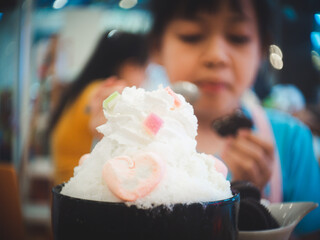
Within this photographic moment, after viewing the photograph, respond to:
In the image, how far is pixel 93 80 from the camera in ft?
5.15

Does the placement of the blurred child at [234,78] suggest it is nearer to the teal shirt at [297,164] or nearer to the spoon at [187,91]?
the teal shirt at [297,164]

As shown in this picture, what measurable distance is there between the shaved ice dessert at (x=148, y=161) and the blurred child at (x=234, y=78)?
0.84 metres

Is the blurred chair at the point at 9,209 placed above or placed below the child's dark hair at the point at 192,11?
below

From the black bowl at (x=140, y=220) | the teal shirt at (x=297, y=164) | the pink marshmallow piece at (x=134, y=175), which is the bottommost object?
the teal shirt at (x=297, y=164)

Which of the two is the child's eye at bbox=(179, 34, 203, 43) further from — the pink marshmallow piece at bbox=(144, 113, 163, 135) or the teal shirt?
the pink marshmallow piece at bbox=(144, 113, 163, 135)

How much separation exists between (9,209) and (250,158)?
0.87 m

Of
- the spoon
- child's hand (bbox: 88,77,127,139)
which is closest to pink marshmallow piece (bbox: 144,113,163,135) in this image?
the spoon

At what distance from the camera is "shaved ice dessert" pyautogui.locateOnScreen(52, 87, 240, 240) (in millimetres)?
354

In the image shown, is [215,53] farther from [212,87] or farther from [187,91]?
[187,91]

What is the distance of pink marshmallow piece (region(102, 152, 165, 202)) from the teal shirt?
1.27m

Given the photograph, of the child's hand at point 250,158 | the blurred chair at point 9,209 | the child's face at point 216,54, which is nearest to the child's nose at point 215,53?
the child's face at point 216,54

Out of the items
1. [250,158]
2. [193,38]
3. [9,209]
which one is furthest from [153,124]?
[193,38]

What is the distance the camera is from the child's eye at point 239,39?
1380 mm

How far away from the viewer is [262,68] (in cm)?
166
